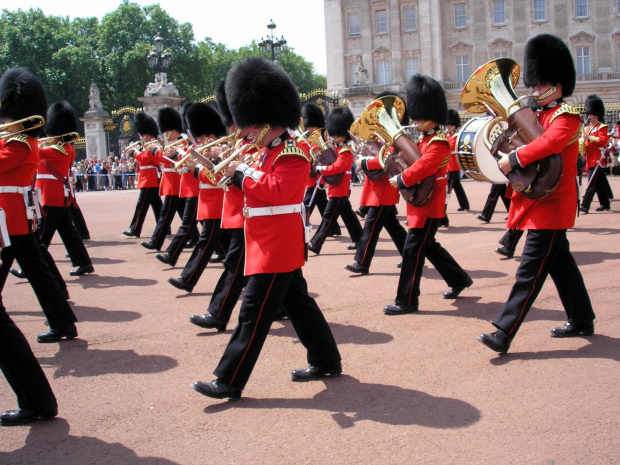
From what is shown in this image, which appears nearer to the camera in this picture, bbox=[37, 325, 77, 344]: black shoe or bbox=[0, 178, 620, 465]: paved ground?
bbox=[0, 178, 620, 465]: paved ground

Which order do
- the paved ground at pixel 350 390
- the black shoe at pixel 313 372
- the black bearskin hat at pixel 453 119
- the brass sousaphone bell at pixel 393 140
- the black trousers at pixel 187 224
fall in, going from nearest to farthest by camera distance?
the paved ground at pixel 350 390, the black shoe at pixel 313 372, the brass sousaphone bell at pixel 393 140, the black trousers at pixel 187 224, the black bearskin hat at pixel 453 119

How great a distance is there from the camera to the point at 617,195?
14812mm

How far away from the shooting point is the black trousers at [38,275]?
4598mm

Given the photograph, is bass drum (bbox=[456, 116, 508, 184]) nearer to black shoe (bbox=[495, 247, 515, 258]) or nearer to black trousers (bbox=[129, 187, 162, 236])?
black shoe (bbox=[495, 247, 515, 258])

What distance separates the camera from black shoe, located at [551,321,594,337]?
14.6ft

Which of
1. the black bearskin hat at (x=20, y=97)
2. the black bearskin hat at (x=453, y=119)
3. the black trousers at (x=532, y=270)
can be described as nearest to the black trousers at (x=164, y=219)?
the black bearskin hat at (x=20, y=97)

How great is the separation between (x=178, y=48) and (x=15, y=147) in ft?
165

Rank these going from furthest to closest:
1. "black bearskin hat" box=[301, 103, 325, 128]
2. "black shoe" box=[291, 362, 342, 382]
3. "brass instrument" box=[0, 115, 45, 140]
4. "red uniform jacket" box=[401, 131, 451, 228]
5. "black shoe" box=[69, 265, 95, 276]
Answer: "black bearskin hat" box=[301, 103, 325, 128], "black shoe" box=[69, 265, 95, 276], "red uniform jacket" box=[401, 131, 451, 228], "brass instrument" box=[0, 115, 45, 140], "black shoe" box=[291, 362, 342, 382]

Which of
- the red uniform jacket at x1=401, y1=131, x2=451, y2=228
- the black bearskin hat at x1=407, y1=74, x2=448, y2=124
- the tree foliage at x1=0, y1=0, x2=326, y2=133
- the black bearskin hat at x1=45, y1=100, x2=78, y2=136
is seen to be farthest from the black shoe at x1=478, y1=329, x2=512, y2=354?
the tree foliage at x1=0, y1=0, x2=326, y2=133

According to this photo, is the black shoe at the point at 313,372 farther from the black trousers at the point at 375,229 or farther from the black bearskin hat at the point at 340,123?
the black bearskin hat at the point at 340,123

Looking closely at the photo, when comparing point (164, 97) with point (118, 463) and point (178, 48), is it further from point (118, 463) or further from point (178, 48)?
point (178, 48)

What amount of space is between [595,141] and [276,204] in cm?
892

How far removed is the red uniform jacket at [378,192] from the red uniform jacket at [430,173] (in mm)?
1128

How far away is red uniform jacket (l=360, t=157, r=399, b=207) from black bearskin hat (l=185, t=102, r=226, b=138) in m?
1.49
